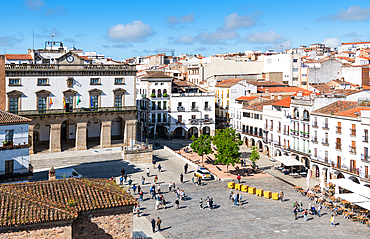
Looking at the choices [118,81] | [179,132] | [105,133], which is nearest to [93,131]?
[105,133]

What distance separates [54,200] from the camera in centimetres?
2061

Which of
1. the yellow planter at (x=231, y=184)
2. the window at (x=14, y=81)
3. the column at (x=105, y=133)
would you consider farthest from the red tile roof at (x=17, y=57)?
the yellow planter at (x=231, y=184)

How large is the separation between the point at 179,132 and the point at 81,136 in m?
27.6

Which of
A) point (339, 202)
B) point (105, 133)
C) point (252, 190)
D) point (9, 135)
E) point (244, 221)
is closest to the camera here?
point (244, 221)

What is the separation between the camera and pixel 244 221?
119 ft

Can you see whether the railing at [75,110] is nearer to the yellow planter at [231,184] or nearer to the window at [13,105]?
the window at [13,105]

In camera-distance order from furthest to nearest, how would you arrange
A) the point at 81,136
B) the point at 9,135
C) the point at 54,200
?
the point at 81,136
the point at 9,135
the point at 54,200

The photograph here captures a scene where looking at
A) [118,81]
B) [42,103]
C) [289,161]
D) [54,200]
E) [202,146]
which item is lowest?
[289,161]

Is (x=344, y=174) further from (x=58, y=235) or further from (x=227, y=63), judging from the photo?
(x=227, y=63)

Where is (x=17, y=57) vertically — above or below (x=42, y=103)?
above

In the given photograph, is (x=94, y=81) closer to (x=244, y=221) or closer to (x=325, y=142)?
(x=325, y=142)

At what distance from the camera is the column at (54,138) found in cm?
5888

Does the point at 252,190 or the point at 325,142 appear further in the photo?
the point at 325,142

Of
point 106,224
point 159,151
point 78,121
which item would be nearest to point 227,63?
point 159,151
